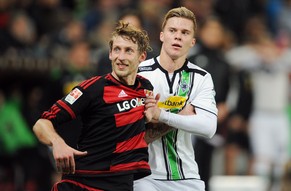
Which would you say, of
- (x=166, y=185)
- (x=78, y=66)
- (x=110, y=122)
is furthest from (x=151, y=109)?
(x=78, y=66)

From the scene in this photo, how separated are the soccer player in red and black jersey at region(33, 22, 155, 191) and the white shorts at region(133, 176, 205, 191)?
1.28 feet

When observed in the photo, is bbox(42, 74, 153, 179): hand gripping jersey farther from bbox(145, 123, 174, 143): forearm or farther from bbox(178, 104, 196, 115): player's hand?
bbox(178, 104, 196, 115): player's hand

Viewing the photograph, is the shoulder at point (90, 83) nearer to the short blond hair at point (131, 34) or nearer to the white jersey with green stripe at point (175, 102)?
the short blond hair at point (131, 34)

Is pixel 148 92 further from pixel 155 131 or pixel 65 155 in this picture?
pixel 65 155

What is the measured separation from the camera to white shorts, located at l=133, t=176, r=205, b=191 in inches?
287

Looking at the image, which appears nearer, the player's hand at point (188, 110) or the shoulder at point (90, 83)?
the shoulder at point (90, 83)

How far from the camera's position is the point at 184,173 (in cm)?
755

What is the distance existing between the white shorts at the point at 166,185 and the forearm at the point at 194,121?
0.42m

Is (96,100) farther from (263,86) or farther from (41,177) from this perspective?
(263,86)

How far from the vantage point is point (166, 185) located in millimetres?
7488

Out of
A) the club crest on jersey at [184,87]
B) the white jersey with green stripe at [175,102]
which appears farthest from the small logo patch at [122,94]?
the club crest on jersey at [184,87]

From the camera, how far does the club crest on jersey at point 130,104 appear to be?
6773mm

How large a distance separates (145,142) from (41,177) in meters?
7.11

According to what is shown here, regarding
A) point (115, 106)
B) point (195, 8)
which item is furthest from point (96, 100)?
point (195, 8)
